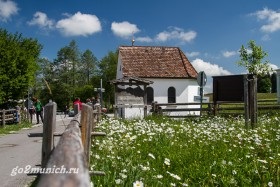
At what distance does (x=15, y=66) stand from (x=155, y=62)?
20.6m

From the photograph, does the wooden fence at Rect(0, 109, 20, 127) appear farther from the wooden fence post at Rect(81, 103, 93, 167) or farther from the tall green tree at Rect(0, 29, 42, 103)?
the wooden fence post at Rect(81, 103, 93, 167)

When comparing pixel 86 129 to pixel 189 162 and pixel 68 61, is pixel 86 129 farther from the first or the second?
pixel 68 61

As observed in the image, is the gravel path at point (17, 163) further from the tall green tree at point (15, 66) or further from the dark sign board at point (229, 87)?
the tall green tree at point (15, 66)

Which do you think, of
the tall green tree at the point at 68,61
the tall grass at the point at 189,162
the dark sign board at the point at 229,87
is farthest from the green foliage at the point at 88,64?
the tall grass at the point at 189,162

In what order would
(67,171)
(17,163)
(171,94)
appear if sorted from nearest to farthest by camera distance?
1. (67,171)
2. (17,163)
3. (171,94)

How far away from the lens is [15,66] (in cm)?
2805

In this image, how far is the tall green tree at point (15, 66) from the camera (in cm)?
2741

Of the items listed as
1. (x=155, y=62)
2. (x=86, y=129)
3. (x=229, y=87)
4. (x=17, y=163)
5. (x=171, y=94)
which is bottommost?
(x=17, y=163)

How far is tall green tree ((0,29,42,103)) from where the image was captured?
27406mm

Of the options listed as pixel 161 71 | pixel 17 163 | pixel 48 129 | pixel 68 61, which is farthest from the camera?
pixel 68 61

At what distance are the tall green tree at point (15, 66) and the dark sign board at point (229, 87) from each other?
15.3 m

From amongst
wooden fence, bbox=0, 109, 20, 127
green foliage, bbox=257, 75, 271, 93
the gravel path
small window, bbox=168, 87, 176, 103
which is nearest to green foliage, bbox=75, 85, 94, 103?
small window, bbox=168, 87, 176, 103

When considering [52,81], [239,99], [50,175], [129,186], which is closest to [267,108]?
[239,99]

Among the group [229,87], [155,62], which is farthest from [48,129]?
[155,62]
